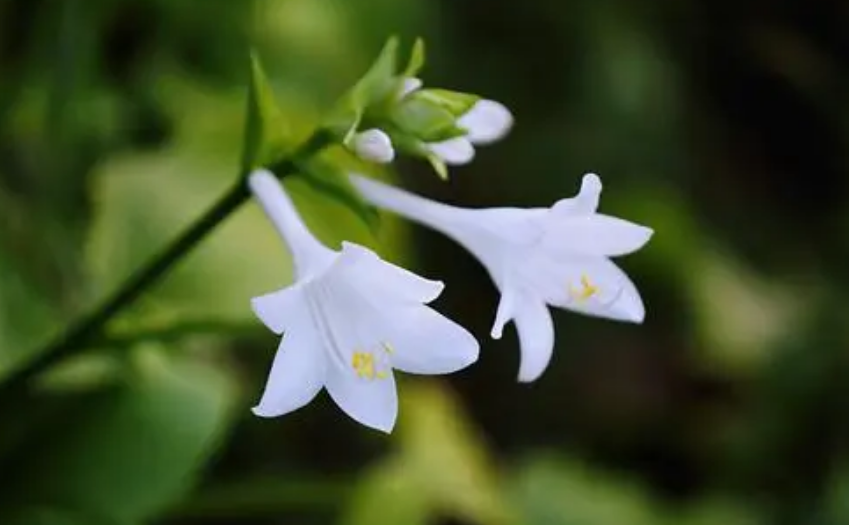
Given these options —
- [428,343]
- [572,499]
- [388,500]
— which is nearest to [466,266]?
[572,499]

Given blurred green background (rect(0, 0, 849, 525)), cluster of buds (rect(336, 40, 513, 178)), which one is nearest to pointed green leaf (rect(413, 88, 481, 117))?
cluster of buds (rect(336, 40, 513, 178))

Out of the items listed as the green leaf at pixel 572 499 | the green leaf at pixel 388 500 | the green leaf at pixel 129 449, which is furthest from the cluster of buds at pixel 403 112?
the green leaf at pixel 572 499

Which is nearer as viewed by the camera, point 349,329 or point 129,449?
point 349,329

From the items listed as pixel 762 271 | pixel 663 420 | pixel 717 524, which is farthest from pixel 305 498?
pixel 762 271

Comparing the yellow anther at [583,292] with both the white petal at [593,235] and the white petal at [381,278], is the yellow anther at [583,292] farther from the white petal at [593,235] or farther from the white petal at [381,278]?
the white petal at [381,278]

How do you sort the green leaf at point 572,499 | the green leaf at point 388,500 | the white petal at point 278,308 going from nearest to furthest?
the white petal at point 278,308
the green leaf at point 388,500
the green leaf at point 572,499

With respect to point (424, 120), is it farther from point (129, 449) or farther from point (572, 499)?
point (572, 499)

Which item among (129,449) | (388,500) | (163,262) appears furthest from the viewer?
(388,500)
